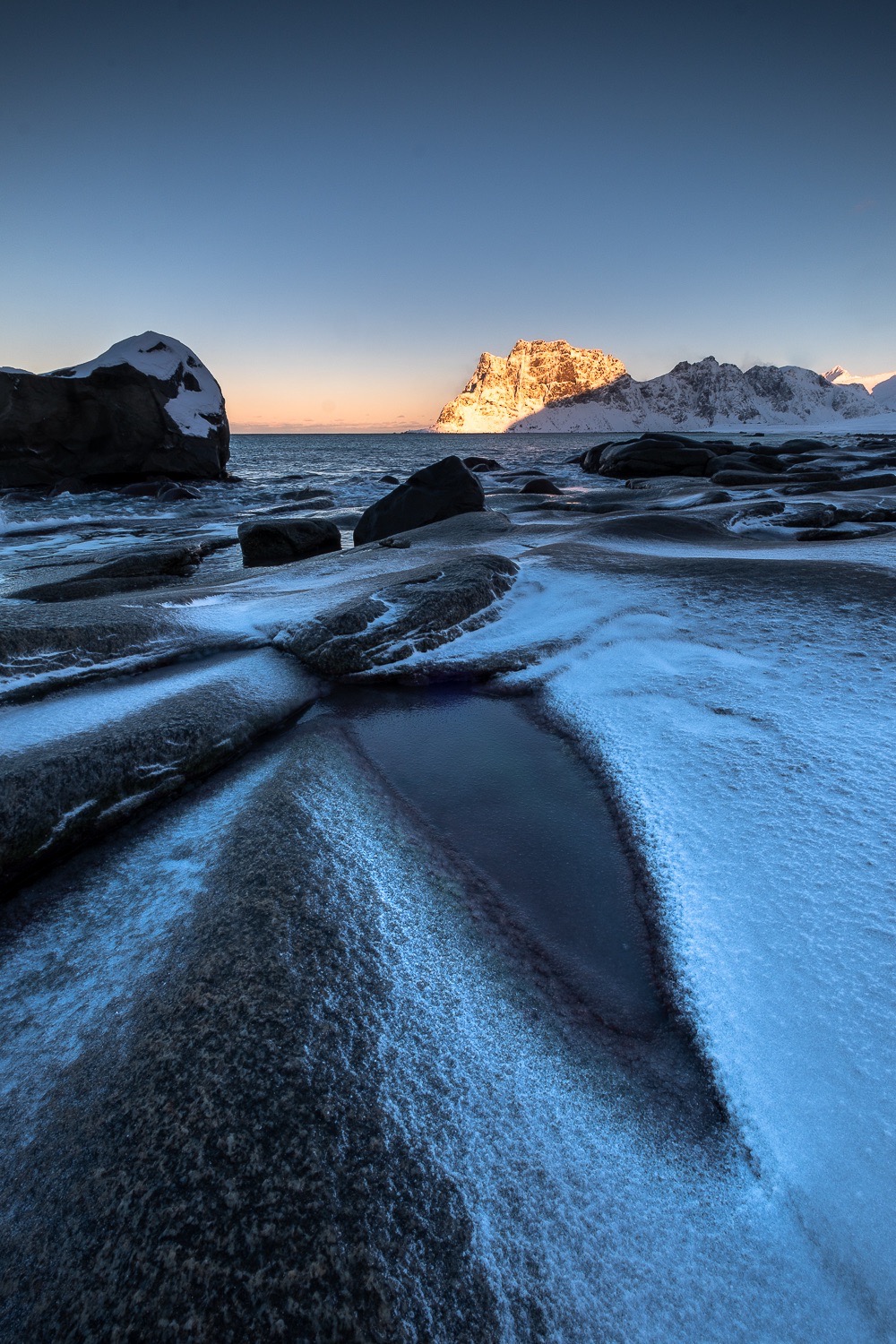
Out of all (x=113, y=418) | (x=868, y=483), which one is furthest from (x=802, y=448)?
(x=113, y=418)

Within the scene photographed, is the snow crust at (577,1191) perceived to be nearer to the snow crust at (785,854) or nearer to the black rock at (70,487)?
the snow crust at (785,854)

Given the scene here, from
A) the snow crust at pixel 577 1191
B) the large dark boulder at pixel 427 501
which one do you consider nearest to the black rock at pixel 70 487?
the large dark boulder at pixel 427 501

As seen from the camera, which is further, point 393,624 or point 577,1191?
point 393,624

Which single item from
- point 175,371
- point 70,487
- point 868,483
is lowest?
point 868,483

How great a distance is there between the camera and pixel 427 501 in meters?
8.95

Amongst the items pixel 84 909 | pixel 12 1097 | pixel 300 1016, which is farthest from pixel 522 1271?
pixel 84 909

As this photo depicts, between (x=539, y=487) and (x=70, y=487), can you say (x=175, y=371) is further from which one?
(x=539, y=487)

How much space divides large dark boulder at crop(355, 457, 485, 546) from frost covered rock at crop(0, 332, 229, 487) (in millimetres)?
15071

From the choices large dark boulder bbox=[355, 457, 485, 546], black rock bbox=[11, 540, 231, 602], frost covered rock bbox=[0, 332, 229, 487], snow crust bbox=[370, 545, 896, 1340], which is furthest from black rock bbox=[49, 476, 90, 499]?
snow crust bbox=[370, 545, 896, 1340]

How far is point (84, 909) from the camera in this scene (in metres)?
1.81

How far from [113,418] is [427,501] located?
626 inches

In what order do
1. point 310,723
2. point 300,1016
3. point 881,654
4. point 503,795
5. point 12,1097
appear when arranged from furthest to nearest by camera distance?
point 310,723
point 881,654
point 503,795
point 300,1016
point 12,1097

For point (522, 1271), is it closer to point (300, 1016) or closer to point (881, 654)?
point (300, 1016)

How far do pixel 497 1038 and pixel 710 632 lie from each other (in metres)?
2.69
